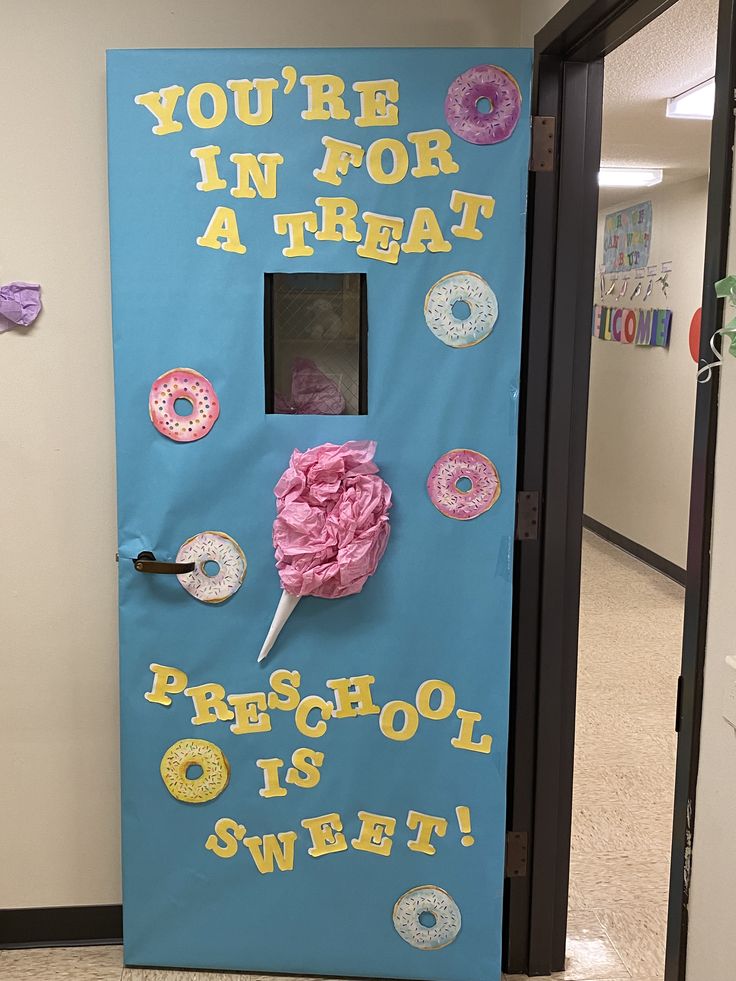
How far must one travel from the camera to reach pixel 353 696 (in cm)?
220

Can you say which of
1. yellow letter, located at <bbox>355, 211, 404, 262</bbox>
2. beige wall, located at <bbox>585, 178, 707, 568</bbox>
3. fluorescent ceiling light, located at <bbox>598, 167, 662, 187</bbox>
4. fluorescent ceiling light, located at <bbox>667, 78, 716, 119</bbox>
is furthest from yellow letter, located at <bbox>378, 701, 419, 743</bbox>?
fluorescent ceiling light, located at <bbox>598, 167, 662, 187</bbox>

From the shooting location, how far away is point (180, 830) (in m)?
2.27

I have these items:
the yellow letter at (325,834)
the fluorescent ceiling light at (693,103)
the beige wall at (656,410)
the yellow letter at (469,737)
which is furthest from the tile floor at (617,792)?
the fluorescent ceiling light at (693,103)

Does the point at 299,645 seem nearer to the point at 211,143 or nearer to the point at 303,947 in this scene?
the point at 303,947

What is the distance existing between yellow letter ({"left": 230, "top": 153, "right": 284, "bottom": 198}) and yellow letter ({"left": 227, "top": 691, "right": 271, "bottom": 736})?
1079 millimetres

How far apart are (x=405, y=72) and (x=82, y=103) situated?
709 millimetres

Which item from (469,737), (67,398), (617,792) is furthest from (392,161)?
(617,792)

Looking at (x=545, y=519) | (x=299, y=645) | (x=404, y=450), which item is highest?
(x=404, y=450)

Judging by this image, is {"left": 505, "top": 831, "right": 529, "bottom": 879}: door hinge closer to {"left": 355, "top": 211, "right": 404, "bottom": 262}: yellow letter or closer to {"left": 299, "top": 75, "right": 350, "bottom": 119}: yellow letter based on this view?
{"left": 355, "top": 211, "right": 404, "bottom": 262}: yellow letter

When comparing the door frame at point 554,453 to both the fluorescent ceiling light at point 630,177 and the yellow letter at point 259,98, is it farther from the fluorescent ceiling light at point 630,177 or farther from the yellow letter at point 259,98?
the fluorescent ceiling light at point 630,177

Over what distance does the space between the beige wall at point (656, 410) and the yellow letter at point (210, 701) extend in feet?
5.22

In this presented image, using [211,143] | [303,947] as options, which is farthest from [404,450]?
[303,947]

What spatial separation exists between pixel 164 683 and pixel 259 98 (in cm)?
127

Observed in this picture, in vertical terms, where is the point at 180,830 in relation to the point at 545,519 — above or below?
below
